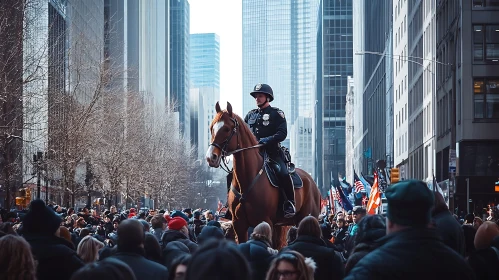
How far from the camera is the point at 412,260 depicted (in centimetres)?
617

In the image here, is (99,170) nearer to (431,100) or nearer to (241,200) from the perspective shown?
(431,100)

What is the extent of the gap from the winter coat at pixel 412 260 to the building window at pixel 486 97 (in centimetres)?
5292

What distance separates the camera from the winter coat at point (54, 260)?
9695 millimetres

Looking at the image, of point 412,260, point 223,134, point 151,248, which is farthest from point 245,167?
point 412,260

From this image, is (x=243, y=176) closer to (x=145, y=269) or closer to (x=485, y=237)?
(x=485, y=237)

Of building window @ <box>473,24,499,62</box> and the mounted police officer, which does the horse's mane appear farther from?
building window @ <box>473,24,499,62</box>

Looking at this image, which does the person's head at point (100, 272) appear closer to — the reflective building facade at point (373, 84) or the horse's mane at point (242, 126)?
the horse's mane at point (242, 126)

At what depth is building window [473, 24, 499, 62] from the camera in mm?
58125

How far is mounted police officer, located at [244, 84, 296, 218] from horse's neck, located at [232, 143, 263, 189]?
1.37 feet

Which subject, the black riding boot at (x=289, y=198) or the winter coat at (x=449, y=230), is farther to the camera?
the black riding boot at (x=289, y=198)

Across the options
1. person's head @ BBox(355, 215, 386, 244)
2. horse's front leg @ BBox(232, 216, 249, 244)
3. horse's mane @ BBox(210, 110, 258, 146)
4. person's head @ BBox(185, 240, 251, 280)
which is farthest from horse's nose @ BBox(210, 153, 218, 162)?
person's head @ BBox(185, 240, 251, 280)

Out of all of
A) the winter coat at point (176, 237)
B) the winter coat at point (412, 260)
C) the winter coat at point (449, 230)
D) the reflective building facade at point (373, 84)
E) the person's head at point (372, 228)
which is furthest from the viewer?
the reflective building facade at point (373, 84)

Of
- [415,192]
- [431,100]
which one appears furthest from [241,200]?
[431,100]

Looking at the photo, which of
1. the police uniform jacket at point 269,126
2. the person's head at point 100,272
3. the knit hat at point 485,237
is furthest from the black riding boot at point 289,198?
the person's head at point 100,272
